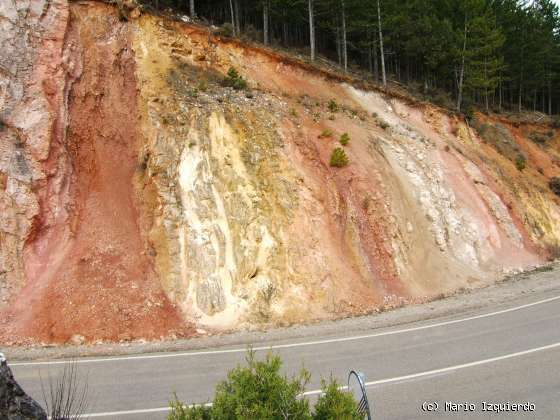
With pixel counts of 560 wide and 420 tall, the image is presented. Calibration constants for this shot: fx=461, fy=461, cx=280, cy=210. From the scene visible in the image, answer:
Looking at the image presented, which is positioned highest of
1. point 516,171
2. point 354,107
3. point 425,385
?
point 354,107

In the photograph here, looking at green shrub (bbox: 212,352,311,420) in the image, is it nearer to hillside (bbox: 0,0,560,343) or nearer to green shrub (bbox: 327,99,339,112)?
hillside (bbox: 0,0,560,343)

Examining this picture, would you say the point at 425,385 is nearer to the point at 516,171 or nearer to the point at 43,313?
the point at 43,313

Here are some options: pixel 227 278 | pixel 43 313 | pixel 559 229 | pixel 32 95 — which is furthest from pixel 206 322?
pixel 559 229

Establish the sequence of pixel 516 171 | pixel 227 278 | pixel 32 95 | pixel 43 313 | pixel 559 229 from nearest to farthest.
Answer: pixel 43 313
pixel 227 278
pixel 32 95
pixel 559 229
pixel 516 171

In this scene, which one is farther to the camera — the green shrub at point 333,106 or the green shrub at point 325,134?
the green shrub at point 333,106

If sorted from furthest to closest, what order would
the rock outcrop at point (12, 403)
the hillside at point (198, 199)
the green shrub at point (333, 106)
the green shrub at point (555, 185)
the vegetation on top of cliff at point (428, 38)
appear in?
the vegetation on top of cliff at point (428, 38), the green shrub at point (555, 185), the green shrub at point (333, 106), the hillside at point (198, 199), the rock outcrop at point (12, 403)

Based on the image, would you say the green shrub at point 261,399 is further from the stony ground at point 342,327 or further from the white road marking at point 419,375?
the stony ground at point 342,327

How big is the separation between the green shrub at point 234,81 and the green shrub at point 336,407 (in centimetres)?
1819

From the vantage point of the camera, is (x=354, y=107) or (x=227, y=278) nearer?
(x=227, y=278)

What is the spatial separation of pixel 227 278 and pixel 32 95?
A: 10.4 m

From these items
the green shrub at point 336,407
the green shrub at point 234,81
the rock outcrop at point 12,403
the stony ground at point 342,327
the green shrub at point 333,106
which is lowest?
the stony ground at point 342,327

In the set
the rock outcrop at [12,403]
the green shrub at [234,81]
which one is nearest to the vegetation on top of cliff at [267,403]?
the rock outcrop at [12,403]

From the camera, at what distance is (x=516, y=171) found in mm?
27594

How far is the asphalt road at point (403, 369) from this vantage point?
26.1 ft
